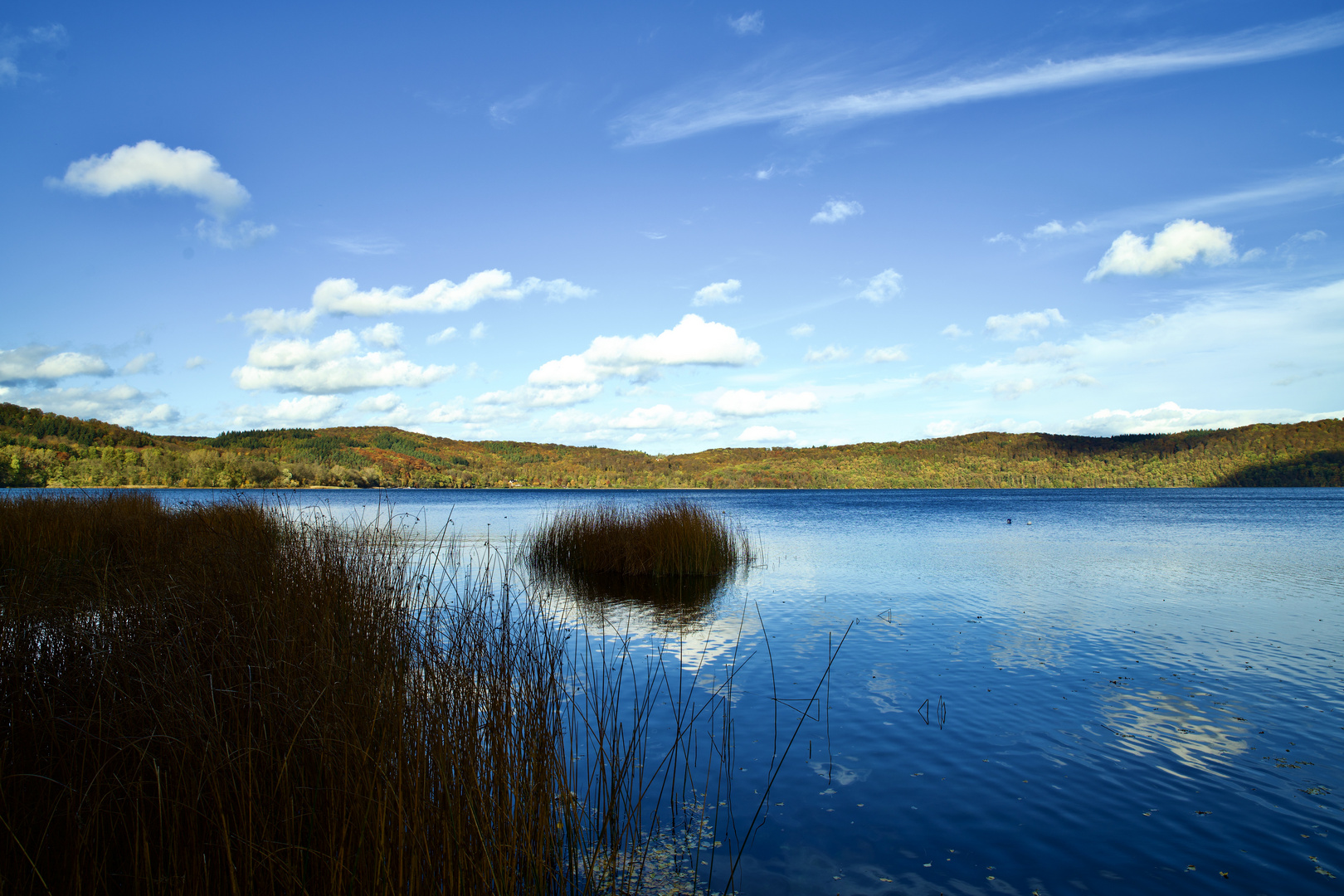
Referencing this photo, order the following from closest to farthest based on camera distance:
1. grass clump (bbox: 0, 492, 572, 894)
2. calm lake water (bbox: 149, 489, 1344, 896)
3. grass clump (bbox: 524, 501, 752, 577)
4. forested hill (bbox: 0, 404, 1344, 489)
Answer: grass clump (bbox: 0, 492, 572, 894)
calm lake water (bbox: 149, 489, 1344, 896)
grass clump (bbox: 524, 501, 752, 577)
forested hill (bbox: 0, 404, 1344, 489)

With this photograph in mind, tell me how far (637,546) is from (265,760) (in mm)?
13423

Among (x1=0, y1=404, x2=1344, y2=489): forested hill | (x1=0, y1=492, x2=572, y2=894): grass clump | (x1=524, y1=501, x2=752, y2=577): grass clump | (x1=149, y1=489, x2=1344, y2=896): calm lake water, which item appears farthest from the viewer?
(x1=0, y1=404, x2=1344, y2=489): forested hill

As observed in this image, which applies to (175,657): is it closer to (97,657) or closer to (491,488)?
(97,657)

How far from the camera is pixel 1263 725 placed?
6.60 m

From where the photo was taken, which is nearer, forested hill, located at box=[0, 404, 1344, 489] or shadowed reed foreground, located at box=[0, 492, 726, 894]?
shadowed reed foreground, located at box=[0, 492, 726, 894]

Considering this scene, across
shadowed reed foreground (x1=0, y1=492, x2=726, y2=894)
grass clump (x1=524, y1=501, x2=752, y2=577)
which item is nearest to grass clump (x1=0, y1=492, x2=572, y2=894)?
shadowed reed foreground (x1=0, y1=492, x2=726, y2=894)

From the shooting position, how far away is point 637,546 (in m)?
16.4

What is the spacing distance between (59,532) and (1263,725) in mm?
16616

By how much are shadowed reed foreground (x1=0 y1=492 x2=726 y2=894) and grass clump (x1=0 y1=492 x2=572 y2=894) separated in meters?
0.02

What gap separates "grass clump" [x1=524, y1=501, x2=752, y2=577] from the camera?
16203mm

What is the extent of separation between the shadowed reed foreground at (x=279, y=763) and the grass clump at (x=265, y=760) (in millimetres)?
16

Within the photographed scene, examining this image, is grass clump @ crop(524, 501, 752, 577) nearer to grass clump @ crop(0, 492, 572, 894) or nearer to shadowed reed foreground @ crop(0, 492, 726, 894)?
shadowed reed foreground @ crop(0, 492, 726, 894)

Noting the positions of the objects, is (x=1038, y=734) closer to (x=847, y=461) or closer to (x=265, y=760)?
(x=265, y=760)

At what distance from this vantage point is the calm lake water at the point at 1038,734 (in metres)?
4.24
